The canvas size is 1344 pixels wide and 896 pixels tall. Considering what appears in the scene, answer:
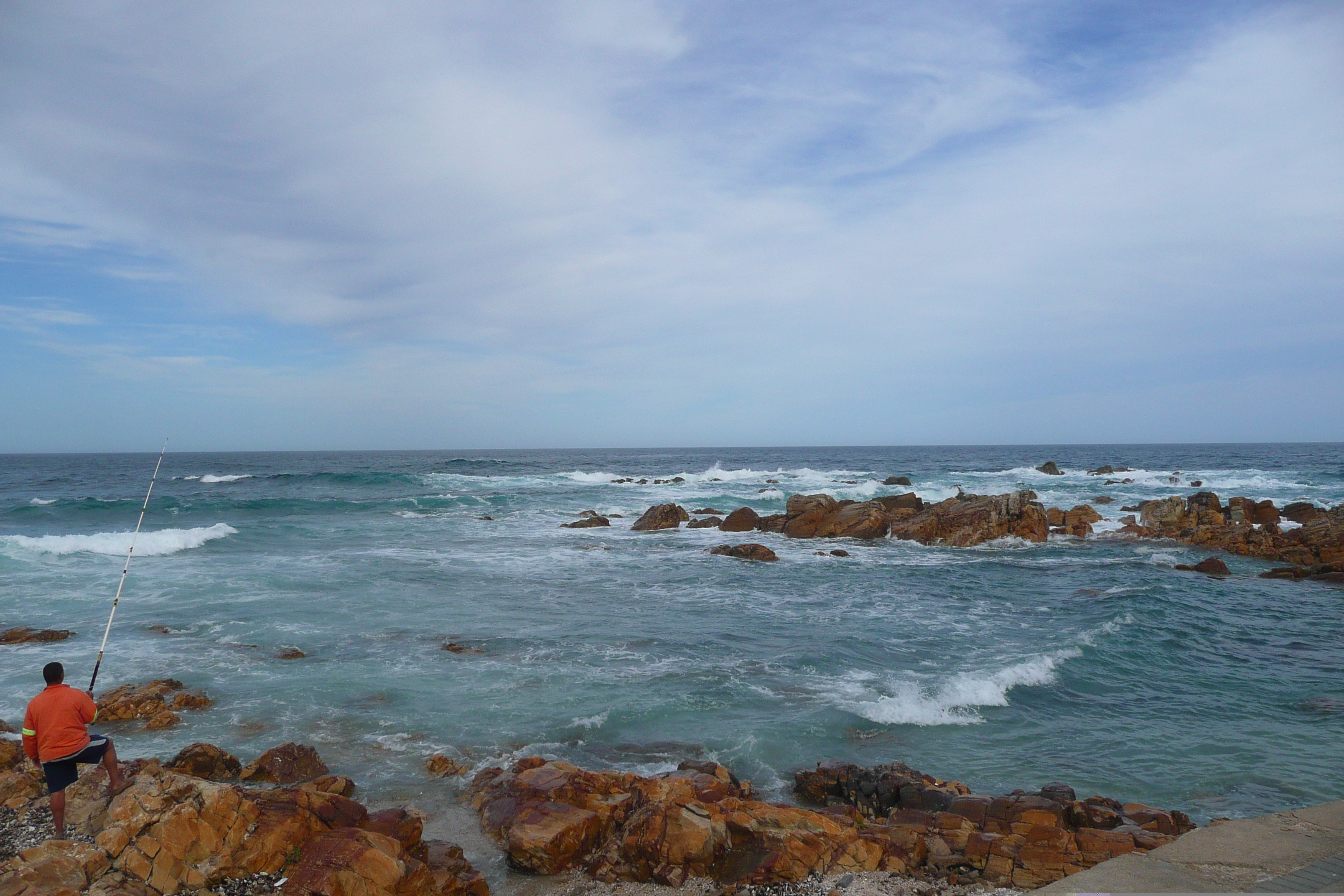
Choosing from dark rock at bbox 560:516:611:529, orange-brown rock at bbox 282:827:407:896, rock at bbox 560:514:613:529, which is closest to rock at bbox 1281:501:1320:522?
Result: rock at bbox 560:514:613:529

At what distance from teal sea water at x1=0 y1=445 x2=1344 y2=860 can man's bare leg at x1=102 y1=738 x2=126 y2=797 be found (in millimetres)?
2139

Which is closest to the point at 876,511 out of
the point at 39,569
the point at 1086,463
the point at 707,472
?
the point at 39,569

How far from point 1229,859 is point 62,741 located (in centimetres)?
877

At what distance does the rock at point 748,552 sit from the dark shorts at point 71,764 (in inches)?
701

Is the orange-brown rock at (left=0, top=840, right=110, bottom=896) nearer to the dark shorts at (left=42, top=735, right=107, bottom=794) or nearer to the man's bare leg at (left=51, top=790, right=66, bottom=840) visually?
the man's bare leg at (left=51, top=790, right=66, bottom=840)

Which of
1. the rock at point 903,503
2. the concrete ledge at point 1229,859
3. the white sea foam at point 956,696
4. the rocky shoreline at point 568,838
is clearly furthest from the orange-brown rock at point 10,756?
the rock at point 903,503

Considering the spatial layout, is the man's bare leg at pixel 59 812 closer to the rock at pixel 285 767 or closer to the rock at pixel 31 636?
the rock at pixel 285 767

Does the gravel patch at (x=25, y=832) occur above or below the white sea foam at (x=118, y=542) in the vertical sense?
above

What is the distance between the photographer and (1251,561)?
21.4 meters

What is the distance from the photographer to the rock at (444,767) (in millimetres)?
7539

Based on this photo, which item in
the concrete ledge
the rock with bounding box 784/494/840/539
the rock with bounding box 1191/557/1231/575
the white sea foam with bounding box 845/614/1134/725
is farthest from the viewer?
the rock with bounding box 784/494/840/539

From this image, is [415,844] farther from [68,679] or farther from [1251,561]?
[1251,561]

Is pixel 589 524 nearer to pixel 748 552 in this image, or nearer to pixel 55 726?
pixel 748 552

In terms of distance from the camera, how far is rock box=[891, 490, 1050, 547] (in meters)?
25.4
